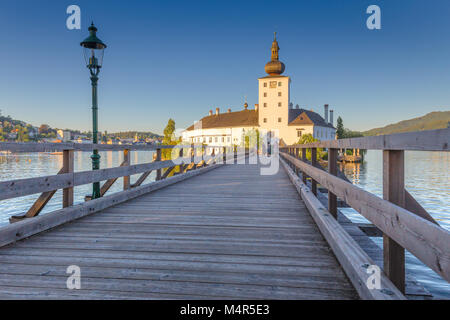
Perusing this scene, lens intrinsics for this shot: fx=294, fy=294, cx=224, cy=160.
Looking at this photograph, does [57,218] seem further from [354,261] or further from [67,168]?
[354,261]

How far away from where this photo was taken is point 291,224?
3.90 m

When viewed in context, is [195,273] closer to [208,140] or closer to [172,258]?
[172,258]

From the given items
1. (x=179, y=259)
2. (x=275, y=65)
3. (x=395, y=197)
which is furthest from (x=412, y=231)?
(x=275, y=65)

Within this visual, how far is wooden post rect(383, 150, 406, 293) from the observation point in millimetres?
1796

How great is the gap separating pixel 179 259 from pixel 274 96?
64.7 metres

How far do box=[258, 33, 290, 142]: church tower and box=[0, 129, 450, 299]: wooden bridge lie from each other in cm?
6196

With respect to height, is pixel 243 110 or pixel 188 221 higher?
pixel 243 110

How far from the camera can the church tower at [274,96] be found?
6384 centimetres

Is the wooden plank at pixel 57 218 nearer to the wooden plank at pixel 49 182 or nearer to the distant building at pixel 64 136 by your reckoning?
the wooden plank at pixel 49 182

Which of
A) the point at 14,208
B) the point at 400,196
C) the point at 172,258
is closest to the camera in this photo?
the point at 400,196

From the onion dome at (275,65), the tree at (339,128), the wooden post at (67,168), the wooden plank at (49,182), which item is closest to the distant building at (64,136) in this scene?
the wooden plank at (49,182)

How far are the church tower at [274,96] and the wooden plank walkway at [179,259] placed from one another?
6219cm
